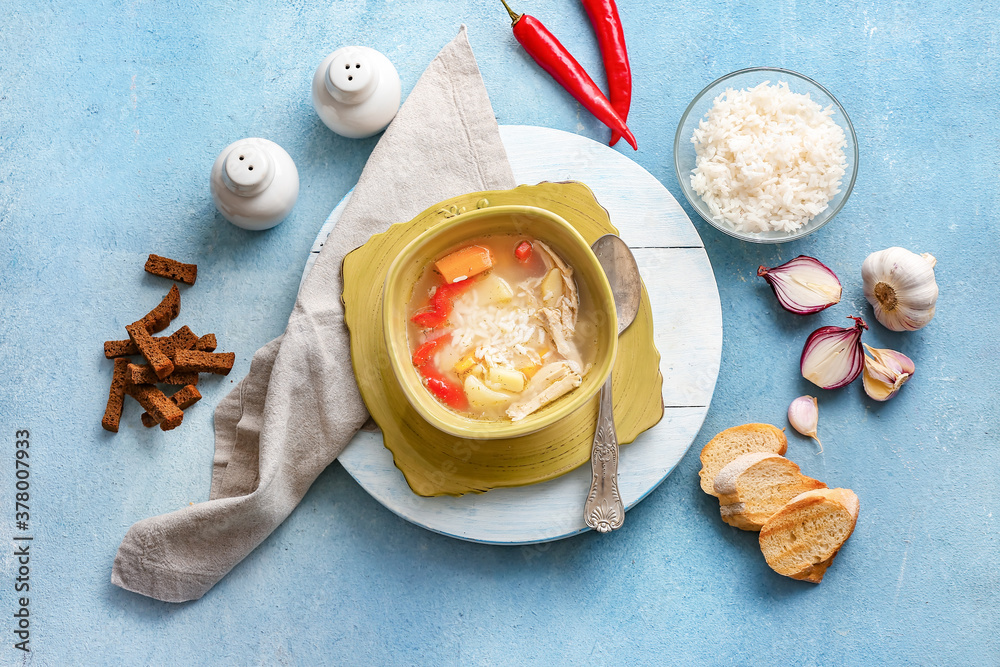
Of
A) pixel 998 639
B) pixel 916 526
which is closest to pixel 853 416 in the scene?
pixel 916 526

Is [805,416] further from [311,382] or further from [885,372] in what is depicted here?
[311,382]

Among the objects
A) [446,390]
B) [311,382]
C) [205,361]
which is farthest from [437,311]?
[205,361]

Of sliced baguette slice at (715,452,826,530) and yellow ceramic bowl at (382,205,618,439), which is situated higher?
yellow ceramic bowl at (382,205,618,439)

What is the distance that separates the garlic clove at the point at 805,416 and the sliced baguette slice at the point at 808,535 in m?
0.21

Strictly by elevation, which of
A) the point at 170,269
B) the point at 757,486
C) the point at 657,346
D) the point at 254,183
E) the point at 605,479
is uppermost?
the point at 254,183

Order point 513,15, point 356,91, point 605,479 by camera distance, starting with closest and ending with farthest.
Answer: point 605,479, point 356,91, point 513,15

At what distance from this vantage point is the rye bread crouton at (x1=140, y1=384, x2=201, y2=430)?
2365 mm

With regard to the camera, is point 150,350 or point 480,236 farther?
point 150,350

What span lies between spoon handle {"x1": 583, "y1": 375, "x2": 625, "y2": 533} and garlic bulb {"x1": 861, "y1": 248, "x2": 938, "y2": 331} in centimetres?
103

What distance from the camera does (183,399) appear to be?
93.3 inches

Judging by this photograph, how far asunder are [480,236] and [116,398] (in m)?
1.41

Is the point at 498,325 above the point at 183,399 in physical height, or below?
above

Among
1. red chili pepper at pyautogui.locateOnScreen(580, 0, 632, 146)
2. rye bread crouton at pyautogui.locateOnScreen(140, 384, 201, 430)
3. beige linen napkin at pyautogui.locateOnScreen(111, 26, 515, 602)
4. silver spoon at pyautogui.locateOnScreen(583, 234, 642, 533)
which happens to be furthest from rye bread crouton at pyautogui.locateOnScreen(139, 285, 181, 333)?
red chili pepper at pyautogui.locateOnScreen(580, 0, 632, 146)

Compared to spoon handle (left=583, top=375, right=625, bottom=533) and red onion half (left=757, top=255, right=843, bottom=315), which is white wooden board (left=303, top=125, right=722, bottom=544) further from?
red onion half (left=757, top=255, right=843, bottom=315)
